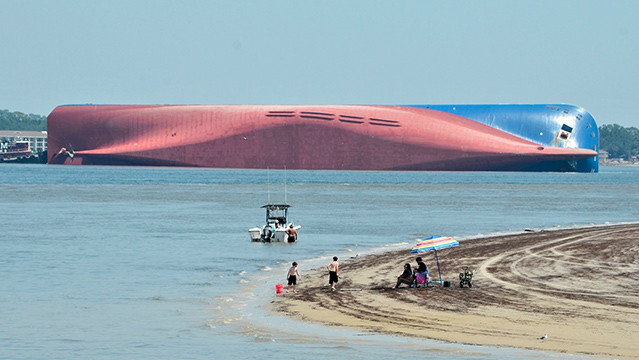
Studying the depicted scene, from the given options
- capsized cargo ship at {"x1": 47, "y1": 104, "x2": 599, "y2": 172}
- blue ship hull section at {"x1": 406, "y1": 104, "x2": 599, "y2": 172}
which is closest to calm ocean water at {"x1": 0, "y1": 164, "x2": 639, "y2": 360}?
capsized cargo ship at {"x1": 47, "y1": 104, "x2": 599, "y2": 172}

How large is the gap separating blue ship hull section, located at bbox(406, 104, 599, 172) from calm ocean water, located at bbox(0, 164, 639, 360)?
3360 inches

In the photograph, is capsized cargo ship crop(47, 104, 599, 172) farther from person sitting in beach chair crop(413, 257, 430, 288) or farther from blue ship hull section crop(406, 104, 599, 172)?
person sitting in beach chair crop(413, 257, 430, 288)

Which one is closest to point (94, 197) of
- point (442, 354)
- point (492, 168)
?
point (442, 354)

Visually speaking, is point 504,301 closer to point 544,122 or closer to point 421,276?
point 421,276

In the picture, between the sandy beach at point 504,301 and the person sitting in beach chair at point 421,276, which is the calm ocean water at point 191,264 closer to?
the sandy beach at point 504,301

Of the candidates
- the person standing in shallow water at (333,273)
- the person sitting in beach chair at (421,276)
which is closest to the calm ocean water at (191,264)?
the person standing in shallow water at (333,273)

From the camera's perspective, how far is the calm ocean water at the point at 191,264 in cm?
2081

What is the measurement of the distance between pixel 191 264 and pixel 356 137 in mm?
133580

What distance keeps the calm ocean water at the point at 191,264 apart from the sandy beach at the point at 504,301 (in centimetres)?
84

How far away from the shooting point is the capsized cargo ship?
169 m

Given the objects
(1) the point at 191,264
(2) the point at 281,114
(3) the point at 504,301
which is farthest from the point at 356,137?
(3) the point at 504,301

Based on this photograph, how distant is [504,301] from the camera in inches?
954

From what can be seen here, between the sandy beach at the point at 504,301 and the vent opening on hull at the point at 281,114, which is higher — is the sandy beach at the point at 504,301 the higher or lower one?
the lower one

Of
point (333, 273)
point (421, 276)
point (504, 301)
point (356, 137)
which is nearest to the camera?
point (504, 301)
